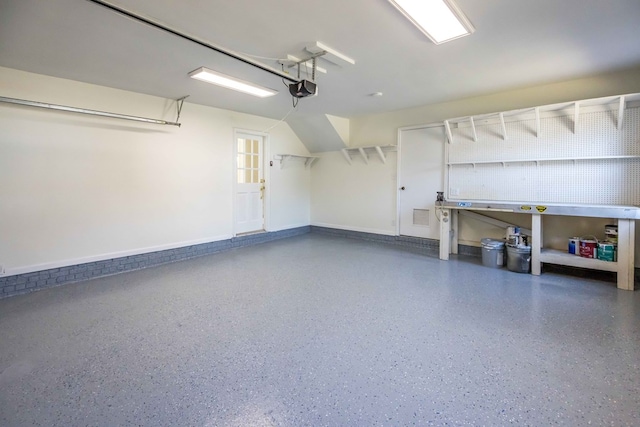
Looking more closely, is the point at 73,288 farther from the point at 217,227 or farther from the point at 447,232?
the point at 447,232

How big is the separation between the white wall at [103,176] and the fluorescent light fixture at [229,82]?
1326 millimetres

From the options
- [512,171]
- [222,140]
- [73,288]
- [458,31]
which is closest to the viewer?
[458,31]

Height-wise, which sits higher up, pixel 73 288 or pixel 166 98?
pixel 166 98

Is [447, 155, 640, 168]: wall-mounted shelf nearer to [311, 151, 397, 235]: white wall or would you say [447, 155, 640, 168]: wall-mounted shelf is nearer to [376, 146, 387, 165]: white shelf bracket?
[376, 146, 387, 165]: white shelf bracket

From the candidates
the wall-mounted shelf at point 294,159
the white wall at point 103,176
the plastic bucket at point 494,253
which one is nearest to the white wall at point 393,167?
the wall-mounted shelf at point 294,159

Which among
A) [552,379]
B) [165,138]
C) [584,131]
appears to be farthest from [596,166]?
[165,138]

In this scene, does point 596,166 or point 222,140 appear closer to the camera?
point 596,166

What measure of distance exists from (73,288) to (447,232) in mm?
5149

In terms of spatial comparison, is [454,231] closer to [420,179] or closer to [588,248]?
[420,179]

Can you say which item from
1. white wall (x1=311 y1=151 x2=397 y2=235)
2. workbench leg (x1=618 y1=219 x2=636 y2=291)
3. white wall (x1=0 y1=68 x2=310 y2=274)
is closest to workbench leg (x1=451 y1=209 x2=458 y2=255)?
white wall (x1=311 y1=151 x2=397 y2=235)

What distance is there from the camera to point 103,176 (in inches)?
158

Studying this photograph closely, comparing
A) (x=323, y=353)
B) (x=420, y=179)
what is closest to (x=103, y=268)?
(x=323, y=353)

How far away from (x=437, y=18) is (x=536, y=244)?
123 inches

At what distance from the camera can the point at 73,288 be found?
3580 mm
